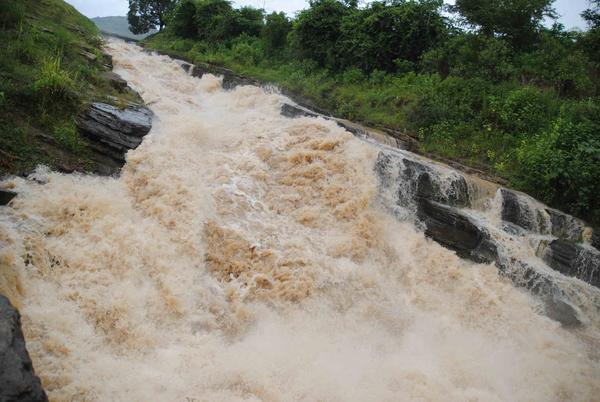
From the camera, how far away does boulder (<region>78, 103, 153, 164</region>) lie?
340 inches

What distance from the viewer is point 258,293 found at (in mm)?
6598

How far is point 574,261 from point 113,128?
10.3 m

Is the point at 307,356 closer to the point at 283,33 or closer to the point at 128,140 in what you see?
the point at 128,140

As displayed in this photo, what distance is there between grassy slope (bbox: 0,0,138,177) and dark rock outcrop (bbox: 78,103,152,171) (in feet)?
0.78

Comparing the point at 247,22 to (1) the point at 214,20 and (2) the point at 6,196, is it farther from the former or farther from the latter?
(2) the point at 6,196

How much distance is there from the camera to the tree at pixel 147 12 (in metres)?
35.8

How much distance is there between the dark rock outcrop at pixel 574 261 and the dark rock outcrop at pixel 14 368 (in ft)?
29.7

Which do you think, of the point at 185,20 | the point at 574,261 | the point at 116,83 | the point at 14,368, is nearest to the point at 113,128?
the point at 116,83

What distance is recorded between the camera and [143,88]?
13.2m

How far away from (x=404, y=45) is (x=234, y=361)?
15967 millimetres

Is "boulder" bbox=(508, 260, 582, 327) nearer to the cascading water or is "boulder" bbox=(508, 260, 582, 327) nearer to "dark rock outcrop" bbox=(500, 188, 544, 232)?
the cascading water

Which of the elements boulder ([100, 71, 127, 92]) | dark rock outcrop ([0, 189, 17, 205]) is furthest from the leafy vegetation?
dark rock outcrop ([0, 189, 17, 205])

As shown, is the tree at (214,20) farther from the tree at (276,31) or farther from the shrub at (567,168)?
the shrub at (567,168)

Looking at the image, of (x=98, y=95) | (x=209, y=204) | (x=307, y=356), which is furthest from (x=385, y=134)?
(x=307, y=356)
